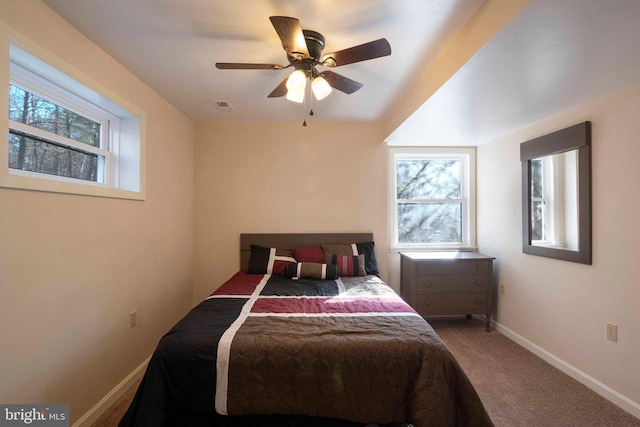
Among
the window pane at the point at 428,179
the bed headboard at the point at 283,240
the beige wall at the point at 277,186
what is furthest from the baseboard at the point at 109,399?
the window pane at the point at 428,179

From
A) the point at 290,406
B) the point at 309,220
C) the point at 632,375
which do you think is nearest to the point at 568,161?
the point at 632,375

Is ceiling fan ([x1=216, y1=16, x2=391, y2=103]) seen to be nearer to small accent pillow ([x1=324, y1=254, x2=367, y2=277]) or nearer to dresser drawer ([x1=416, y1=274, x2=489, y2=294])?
small accent pillow ([x1=324, y1=254, x2=367, y2=277])

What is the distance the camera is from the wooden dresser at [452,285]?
112 inches

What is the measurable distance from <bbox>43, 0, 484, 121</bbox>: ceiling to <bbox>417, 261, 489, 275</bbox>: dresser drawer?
1.78 m

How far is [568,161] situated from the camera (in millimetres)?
2275

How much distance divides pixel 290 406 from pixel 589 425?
1860mm

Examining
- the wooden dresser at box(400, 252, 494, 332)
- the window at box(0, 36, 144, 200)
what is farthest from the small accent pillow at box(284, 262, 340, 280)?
the window at box(0, 36, 144, 200)

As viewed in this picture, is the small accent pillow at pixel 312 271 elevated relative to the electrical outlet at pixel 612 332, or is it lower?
elevated

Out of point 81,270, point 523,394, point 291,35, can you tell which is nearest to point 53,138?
point 81,270

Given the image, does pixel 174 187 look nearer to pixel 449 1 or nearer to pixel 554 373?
pixel 449 1

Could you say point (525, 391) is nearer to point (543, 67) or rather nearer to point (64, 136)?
point (543, 67)

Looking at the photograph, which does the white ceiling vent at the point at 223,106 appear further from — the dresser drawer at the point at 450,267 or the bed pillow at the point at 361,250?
the dresser drawer at the point at 450,267

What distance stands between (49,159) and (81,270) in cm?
70

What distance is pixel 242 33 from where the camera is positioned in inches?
64.7
